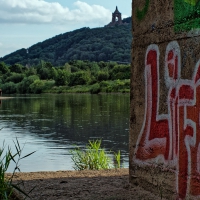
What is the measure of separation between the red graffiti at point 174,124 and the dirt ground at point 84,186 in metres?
0.46

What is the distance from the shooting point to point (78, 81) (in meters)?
89.1

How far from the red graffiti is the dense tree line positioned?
6788cm

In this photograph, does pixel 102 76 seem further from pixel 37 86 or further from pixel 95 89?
pixel 37 86

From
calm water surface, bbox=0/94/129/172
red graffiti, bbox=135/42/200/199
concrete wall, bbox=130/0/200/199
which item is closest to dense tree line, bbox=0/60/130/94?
calm water surface, bbox=0/94/129/172

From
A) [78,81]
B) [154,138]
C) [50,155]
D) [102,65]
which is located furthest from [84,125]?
[102,65]

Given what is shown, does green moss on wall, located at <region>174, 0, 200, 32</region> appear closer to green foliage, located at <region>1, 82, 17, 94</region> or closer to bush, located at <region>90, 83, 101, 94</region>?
bush, located at <region>90, 83, 101, 94</region>

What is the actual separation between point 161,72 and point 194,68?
69cm

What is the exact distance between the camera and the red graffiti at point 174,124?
4.98 metres

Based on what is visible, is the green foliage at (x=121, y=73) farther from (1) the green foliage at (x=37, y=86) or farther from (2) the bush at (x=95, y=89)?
(1) the green foliage at (x=37, y=86)

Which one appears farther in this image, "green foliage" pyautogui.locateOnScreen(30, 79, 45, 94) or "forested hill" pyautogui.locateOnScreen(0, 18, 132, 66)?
"forested hill" pyautogui.locateOnScreen(0, 18, 132, 66)

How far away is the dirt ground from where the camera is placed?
5.87 m

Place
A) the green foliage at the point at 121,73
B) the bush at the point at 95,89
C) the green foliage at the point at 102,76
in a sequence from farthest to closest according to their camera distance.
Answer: the green foliage at the point at 102,76
the bush at the point at 95,89
the green foliage at the point at 121,73

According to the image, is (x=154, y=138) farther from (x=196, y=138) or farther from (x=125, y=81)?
(x=125, y=81)

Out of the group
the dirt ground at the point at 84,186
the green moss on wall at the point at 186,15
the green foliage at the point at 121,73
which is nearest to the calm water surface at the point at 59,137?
the dirt ground at the point at 84,186
